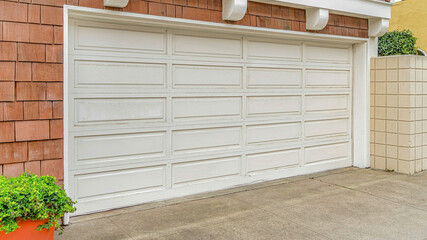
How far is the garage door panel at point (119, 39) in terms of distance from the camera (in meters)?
3.70

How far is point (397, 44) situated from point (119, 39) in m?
5.05

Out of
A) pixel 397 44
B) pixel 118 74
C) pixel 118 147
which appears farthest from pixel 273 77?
pixel 397 44

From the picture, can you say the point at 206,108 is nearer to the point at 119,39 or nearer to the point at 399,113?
the point at 119,39

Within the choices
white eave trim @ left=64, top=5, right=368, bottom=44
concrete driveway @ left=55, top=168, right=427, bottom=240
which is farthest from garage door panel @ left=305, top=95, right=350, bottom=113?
concrete driveway @ left=55, top=168, right=427, bottom=240

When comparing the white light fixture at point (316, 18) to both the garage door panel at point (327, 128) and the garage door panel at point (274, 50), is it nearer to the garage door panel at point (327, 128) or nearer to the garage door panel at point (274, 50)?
the garage door panel at point (274, 50)

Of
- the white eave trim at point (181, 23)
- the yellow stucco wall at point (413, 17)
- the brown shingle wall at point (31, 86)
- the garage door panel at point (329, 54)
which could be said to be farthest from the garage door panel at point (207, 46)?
the yellow stucco wall at point (413, 17)

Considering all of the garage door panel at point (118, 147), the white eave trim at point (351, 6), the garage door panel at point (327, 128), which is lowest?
the garage door panel at point (118, 147)

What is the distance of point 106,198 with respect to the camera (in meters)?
3.87

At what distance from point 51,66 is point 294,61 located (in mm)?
A: 3239

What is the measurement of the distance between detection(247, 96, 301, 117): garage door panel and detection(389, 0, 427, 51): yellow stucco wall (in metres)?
5.24

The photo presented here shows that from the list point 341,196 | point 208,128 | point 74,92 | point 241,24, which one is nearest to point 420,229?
point 341,196

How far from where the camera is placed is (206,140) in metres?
4.51

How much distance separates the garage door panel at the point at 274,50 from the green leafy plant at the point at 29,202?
10.1 ft

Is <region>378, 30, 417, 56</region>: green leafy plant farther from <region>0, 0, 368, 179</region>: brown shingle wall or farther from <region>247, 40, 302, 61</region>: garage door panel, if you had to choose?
<region>0, 0, 368, 179</region>: brown shingle wall
